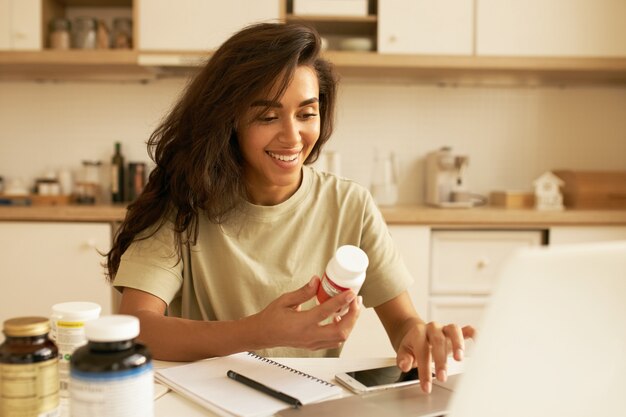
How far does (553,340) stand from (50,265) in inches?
96.3

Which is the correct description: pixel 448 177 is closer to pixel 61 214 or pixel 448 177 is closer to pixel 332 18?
pixel 332 18

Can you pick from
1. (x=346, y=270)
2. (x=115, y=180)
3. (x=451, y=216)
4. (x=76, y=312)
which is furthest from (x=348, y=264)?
(x=115, y=180)

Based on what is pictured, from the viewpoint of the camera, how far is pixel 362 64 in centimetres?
280

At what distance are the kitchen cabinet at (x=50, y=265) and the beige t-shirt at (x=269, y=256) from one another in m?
1.30

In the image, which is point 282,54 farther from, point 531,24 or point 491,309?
point 531,24

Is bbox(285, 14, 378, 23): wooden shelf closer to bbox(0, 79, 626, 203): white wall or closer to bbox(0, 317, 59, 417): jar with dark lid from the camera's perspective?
bbox(0, 79, 626, 203): white wall

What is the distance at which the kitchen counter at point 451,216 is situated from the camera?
2.60 meters

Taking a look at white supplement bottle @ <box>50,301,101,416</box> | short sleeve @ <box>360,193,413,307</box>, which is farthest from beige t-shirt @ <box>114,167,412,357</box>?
white supplement bottle @ <box>50,301,101,416</box>

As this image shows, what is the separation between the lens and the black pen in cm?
88

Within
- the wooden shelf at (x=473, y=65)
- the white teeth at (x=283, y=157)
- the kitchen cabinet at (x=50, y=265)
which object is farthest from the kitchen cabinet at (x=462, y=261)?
the white teeth at (x=283, y=157)

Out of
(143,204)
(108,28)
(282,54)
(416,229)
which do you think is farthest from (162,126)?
(108,28)

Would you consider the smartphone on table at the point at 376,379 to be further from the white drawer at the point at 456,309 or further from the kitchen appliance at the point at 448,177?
the kitchen appliance at the point at 448,177

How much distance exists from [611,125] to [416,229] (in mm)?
1314

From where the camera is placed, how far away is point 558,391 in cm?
53
